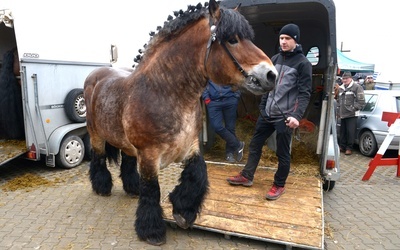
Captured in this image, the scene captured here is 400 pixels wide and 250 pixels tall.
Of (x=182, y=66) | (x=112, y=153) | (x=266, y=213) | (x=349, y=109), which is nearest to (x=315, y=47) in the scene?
(x=349, y=109)

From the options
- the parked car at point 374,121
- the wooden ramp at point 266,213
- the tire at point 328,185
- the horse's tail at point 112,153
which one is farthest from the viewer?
the parked car at point 374,121

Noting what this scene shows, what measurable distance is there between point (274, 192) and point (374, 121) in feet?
15.8

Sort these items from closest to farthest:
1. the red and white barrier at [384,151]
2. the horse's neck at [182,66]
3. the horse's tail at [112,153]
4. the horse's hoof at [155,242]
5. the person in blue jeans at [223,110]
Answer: the horse's neck at [182,66] → the horse's hoof at [155,242] → the horse's tail at [112,153] → the person in blue jeans at [223,110] → the red and white barrier at [384,151]

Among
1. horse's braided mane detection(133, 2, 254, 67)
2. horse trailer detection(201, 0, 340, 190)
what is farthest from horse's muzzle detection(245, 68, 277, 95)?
horse's braided mane detection(133, 2, 254, 67)

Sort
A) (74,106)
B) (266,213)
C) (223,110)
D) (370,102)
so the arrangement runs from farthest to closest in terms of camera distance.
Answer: (370,102), (74,106), (223,110), (266,213)

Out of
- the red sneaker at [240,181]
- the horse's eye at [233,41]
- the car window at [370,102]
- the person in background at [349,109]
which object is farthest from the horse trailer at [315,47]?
the car window at [370,102]

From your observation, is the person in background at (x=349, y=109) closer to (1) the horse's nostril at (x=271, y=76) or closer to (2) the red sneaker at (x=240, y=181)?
(2) the red sneaker at (x=240, y=181)

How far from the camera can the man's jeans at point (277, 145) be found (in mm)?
3637

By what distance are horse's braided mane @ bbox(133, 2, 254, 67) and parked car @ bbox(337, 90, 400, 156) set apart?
234 inches

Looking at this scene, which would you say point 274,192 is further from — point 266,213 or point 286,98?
point 286,98

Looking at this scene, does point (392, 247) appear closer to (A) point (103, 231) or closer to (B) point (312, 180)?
(B) point (312, 180)

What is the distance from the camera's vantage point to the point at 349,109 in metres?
7.39

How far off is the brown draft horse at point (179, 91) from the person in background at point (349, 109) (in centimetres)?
560

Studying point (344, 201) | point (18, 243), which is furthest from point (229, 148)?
→ point (18, 243)
